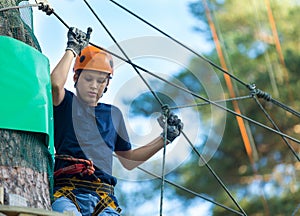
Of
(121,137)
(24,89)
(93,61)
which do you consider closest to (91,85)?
(93,61)

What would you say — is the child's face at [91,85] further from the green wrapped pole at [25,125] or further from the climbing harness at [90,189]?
the green wrapped pole at [25,125]

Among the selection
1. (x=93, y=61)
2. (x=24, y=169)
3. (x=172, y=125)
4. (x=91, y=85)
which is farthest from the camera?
(x=172, y=125)

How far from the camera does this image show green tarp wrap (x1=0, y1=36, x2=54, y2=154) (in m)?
3.48

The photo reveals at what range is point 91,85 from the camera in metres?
4.34

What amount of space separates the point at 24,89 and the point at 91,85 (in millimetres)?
845

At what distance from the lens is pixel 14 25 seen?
152 inches

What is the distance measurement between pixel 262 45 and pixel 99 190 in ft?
31.6

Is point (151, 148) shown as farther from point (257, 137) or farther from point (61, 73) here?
point (257, 137)

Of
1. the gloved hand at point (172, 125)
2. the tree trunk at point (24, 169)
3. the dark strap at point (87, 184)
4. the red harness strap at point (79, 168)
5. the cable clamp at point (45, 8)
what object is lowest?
the tree trunk at point (24, 169)

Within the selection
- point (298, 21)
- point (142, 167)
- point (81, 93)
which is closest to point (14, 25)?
point (81, 93)

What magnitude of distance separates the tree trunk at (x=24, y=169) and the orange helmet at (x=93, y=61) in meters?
0.87

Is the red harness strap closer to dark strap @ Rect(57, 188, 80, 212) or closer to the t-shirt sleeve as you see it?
dark strap @ Rect(57, 188, 80, 212)

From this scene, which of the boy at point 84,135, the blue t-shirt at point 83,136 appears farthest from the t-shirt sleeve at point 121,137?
the blue t-shirt at point 83,136

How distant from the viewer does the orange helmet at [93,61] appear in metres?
4.45
